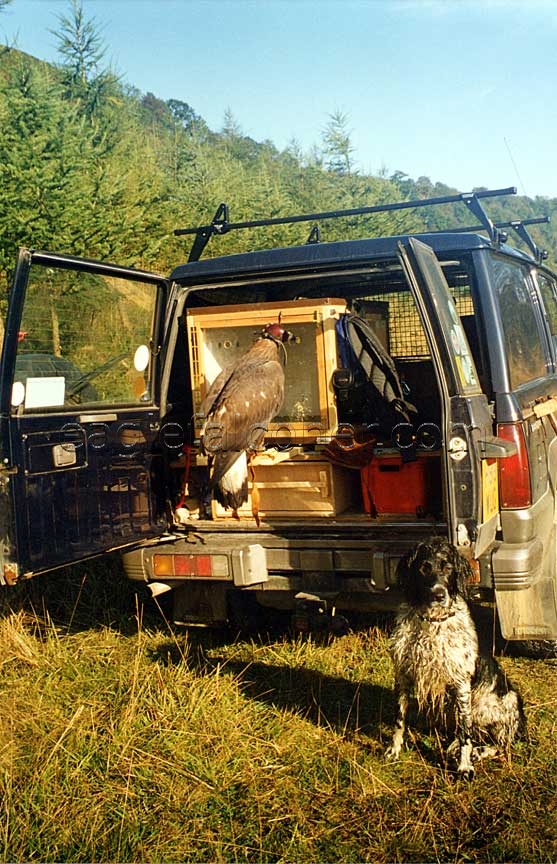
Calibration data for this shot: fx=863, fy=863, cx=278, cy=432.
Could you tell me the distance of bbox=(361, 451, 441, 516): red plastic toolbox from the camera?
15.3 feet

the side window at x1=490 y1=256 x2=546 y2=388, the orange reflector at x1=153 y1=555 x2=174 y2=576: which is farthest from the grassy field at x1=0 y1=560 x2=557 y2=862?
the side window at x1=490 y1=256 x2=546 y2=388

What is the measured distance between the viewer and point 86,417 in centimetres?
448

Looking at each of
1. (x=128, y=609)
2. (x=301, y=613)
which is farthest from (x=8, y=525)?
(x=128, y=609)

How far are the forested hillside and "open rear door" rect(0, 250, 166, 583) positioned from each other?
370 cm

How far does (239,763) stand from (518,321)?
115 inches

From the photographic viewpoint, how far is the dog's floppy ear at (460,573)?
3.88 meters

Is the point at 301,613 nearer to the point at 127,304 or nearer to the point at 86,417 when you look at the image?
the point at 86,417

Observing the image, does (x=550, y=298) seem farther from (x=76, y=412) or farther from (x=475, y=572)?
(x=76, y=412)

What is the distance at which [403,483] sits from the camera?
4711 mm

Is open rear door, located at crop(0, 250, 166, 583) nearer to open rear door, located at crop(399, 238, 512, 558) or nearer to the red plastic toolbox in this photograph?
the red plastic toolbox

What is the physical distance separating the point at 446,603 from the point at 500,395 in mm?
1099

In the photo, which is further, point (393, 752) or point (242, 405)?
point (242, 405)

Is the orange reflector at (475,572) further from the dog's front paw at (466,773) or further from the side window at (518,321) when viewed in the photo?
the side window at (518,321)

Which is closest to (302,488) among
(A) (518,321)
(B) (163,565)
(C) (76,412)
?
(B) (163,565)
